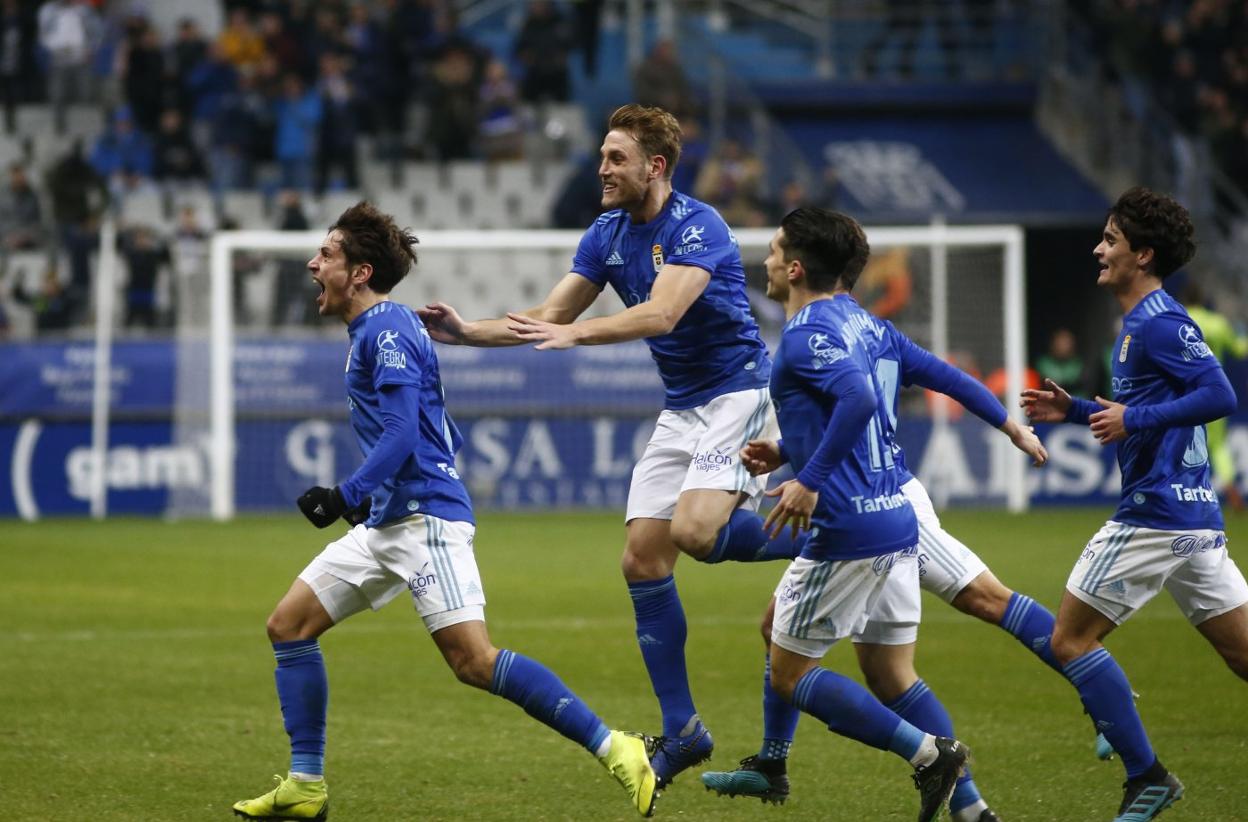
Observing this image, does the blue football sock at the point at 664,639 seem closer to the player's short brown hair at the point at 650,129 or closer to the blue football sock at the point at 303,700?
the blue football sock at the point at 303,700

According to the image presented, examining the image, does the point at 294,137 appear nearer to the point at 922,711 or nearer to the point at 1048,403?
the point at 1048,403

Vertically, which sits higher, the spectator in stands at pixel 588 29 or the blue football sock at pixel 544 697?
the spectator in stands at pixel 588 29

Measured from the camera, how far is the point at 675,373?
23.4ft

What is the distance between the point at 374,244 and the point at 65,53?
20.6 metres

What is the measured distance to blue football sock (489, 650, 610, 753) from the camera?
5980mm

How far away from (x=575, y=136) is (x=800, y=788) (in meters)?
19.8

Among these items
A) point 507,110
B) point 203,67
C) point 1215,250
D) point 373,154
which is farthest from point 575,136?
point 1215,250

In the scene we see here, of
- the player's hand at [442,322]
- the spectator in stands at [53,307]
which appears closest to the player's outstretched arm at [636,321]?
the player's hand at [442,322]

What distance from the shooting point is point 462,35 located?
25.9 m

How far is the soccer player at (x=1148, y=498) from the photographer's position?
5.88 metres

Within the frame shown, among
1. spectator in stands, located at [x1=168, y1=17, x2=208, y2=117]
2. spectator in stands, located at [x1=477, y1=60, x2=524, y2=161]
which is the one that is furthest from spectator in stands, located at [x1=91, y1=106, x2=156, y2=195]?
spectator in stands, located at [x1=477, y1=60, x2=524, y2=161]

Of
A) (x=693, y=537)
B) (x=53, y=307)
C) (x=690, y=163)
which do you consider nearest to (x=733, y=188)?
(x=690, y=163)

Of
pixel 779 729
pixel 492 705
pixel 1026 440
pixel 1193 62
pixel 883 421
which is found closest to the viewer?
pixel 883 421

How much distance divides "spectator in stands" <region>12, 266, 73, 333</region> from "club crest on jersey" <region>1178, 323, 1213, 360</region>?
57.8ft
